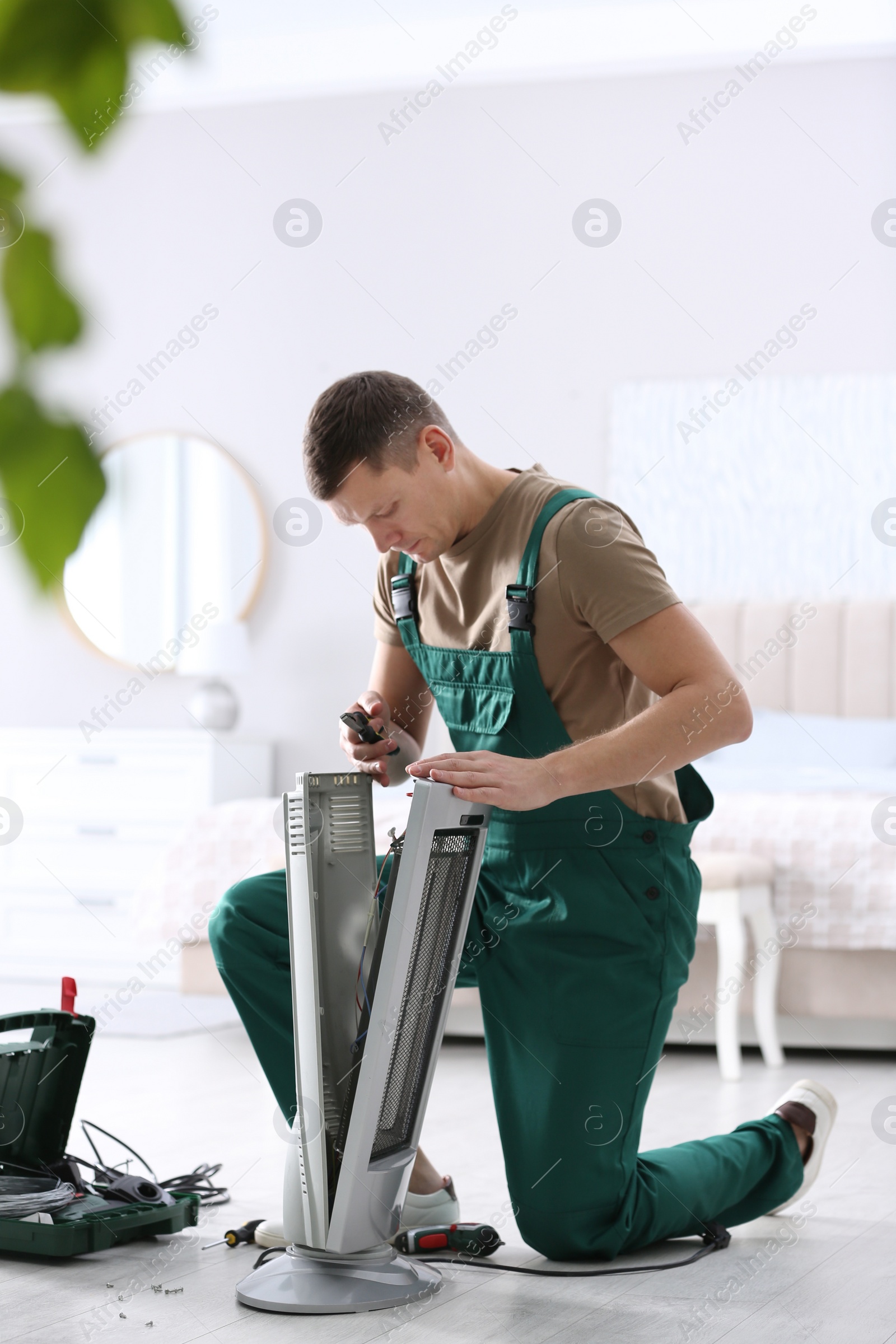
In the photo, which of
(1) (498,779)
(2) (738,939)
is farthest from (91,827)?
(1) (498,779)

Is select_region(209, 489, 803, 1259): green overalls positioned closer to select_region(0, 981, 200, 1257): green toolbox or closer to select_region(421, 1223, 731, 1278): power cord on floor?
select_region(421, 1223, 731, 1278): power cord on floor

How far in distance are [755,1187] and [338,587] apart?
3749mm

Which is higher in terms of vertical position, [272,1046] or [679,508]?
[679,508]

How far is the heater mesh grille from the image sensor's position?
1.66m

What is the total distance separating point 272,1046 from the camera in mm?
1845

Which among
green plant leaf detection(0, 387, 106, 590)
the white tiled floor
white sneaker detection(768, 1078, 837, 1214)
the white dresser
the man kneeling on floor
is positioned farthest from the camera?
the white dresser

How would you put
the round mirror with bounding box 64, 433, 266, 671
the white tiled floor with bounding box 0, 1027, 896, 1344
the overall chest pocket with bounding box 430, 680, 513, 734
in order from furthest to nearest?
the round mirror with bounding box 64, 433, 266, 671 → the overall chest pocket with bounding box 430, 680, 513, 734 → the white tiled floor with bounding box 0, 1027, 896, 1344

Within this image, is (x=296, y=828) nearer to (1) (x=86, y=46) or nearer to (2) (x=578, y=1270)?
(2) (x=578, y=1270)

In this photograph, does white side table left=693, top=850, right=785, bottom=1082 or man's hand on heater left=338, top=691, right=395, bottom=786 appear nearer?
man's hand on heater left=338, top=691, right=395, bottom=786

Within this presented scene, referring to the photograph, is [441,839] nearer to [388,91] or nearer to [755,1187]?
[755,1187]

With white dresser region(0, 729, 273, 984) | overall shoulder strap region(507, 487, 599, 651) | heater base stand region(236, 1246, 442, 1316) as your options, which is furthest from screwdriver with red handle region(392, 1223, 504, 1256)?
white dresser region(0, 729, 273, 984)

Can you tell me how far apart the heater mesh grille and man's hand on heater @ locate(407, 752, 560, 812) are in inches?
2.9

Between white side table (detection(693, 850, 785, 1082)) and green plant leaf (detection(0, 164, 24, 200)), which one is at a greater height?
green plant leaf (detection(0, 164, 24, 200))

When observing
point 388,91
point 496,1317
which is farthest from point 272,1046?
point 388,91
